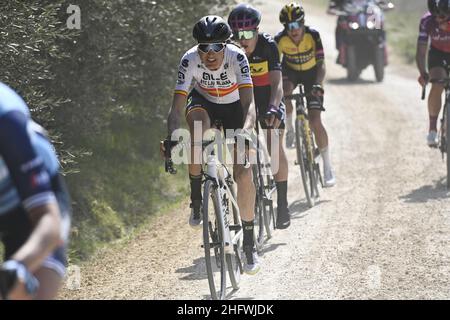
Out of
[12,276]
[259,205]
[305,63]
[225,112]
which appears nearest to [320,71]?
[305,63]

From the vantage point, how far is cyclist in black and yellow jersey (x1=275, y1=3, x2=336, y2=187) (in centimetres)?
1094

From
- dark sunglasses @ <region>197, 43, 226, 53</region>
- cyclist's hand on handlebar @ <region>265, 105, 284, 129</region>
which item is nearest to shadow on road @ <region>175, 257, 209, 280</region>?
cyclist's hand on handlebar @ <region>265, 105, 284, 129</region>

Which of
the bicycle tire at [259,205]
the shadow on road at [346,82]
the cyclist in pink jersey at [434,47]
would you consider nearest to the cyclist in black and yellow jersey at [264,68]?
the bicycle tire at [259,205]

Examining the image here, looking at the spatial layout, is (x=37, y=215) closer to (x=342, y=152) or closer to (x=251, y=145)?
(x=251, y=145)

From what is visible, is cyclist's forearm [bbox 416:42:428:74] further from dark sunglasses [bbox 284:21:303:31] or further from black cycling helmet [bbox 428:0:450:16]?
dark sunglasses [bbox 284:21:303:31]

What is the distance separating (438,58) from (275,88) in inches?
148

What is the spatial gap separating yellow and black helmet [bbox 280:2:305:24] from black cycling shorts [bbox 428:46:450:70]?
2.06 metres

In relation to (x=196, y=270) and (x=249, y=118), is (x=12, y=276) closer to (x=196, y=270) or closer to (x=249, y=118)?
(x=249, y=118)

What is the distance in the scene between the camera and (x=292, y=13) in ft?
35.2

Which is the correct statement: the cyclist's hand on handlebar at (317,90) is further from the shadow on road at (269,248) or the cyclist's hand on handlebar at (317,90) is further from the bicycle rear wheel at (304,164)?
the shadow on road at (269,248)

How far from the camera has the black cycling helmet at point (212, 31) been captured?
718cm
